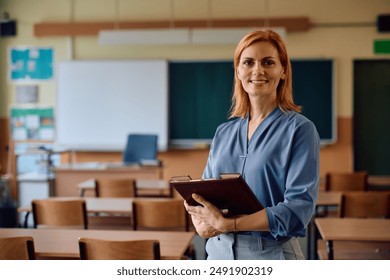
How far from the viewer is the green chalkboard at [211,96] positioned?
23.2 feet

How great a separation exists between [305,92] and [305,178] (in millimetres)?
5758

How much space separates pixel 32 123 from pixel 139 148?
1484mm

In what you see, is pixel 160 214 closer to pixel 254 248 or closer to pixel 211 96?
pixel 254 248

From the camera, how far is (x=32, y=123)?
6.90 m

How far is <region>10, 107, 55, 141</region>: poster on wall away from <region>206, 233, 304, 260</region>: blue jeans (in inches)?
194

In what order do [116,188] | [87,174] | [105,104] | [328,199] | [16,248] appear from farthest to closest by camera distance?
[105,104]
[87,174]
[116,188]
[328,199]
[16,248]

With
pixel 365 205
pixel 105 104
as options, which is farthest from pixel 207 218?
pixel 105 104

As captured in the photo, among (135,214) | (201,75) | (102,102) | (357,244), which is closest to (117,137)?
(102,102)

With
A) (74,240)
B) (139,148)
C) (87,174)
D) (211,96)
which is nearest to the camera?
(74,240)

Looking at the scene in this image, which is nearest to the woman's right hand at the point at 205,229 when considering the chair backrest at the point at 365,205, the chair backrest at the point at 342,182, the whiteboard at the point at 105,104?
the chair backrest at the point at 365,205

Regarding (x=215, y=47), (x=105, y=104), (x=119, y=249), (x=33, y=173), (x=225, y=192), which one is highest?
(x=215, y=47)

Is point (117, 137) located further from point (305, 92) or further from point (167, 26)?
point (305, 92)

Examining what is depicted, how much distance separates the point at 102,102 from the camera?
737 centimetres

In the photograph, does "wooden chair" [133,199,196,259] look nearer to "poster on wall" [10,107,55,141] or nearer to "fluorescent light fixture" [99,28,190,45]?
"poster on wall" [10,107,55,141]
